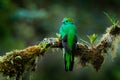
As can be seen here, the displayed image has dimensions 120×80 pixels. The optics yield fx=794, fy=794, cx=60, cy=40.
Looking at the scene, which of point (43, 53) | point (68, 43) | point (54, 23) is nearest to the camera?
point (68, 43)

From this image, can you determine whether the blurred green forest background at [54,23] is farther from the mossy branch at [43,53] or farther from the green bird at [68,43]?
the green bird at [68,43]

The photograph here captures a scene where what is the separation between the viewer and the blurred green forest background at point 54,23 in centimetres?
1583

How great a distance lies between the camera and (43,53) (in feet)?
26.1

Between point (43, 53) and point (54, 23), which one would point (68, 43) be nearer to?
point (43, 53)

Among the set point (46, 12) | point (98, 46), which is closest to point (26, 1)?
point (46, 12)

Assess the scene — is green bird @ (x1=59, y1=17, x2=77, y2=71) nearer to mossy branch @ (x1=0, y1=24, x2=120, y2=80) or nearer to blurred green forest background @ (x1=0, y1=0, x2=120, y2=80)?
mossy branch @ (x1=0, y1=24, x2=120, y2=80)

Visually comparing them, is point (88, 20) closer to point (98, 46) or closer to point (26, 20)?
point (26, 20)

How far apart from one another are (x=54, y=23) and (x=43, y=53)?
30.2 feet

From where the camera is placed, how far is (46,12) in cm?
1759

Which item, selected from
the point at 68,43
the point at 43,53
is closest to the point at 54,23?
the point at 43,53

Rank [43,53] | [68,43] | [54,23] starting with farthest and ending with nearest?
[54,23], [43,53], [68,43]

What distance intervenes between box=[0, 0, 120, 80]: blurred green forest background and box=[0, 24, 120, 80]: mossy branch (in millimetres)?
6563

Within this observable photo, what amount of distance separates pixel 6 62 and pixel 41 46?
1.29 feet

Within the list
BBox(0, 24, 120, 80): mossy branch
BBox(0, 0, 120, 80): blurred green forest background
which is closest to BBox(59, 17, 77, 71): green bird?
BBox(0, 24, 120, 80): mossy branch
